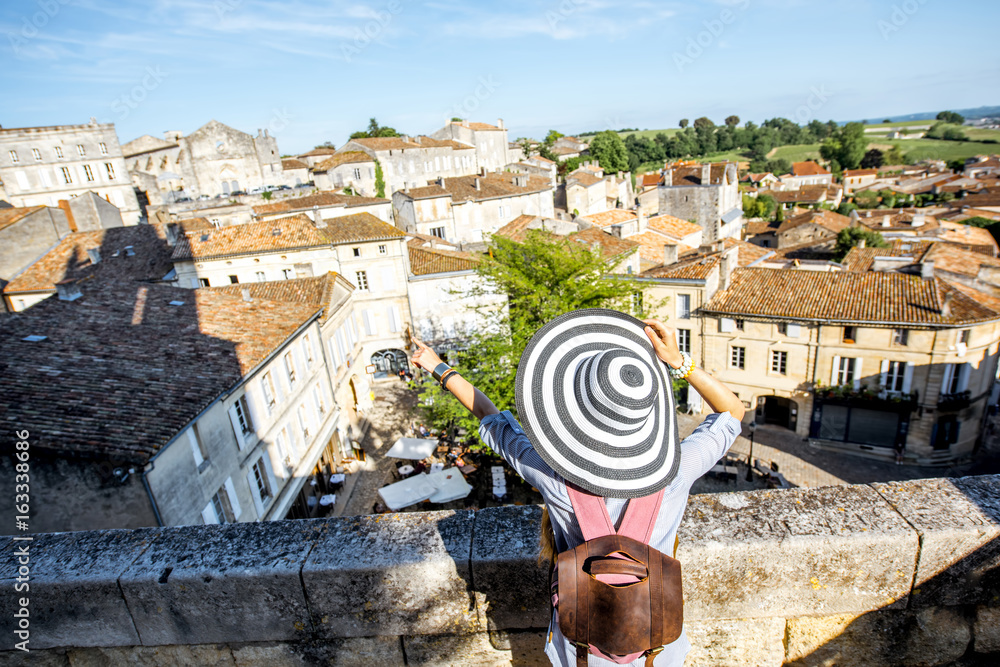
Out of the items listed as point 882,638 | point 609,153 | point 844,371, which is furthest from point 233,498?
point 609,153

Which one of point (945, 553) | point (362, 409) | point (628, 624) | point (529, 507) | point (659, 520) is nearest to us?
point (628, 624)

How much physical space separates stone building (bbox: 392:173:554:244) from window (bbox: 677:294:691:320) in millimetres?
20837

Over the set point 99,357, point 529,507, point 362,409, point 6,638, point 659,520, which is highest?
point 659,520

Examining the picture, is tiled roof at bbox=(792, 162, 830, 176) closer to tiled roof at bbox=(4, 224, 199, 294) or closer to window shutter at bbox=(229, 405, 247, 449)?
tiled roof at bbox=(4, 224, 199, 294)

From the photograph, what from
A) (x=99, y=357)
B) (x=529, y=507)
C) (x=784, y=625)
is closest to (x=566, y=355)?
(x=529, y=507)

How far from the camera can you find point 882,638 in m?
2.76

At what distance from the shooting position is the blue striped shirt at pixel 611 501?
2.09 m

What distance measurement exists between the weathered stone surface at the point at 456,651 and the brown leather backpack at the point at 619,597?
1027mm

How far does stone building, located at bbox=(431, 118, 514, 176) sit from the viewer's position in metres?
73.2

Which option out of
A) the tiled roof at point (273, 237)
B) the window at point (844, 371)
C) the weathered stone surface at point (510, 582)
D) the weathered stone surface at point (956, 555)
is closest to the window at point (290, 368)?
the tiled roof at point (273, 237)

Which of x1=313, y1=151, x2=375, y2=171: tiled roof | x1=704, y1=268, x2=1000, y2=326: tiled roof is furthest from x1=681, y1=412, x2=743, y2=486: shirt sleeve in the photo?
x1=313, y1=151, x2=375, y2=171: tiled roof

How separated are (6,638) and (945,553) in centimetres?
468

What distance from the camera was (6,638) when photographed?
2848 mm

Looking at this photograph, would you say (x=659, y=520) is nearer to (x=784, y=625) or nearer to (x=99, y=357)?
(x=784, y=625)
